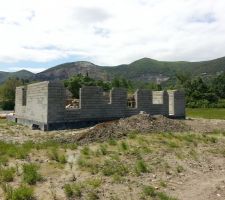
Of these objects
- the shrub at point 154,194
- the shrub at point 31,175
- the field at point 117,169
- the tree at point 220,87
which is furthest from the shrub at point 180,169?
the tree at point 220,87

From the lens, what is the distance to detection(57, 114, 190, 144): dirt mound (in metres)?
14.3

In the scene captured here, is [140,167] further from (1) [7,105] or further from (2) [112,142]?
(1) [7,105]

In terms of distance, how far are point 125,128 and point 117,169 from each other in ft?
22.9

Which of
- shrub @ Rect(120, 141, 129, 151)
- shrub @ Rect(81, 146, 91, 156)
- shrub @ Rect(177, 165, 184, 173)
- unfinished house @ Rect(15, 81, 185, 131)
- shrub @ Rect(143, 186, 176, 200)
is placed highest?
unfinished house @ Rect(15, 81, 185, 131)

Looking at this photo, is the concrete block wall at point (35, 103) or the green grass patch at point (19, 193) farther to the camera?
the concrete block wall at point (35, 103)

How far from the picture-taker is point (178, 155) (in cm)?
1084

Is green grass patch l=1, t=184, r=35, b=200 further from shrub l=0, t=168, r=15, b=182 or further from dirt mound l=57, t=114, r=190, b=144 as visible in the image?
dirt mound l=57, t=114, r=190, b=144

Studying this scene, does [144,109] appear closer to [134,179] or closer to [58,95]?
[58,95]

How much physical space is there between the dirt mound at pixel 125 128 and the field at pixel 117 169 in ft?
0.93

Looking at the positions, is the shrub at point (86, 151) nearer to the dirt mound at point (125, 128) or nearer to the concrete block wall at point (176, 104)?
the dirt mound at point (125, 128)

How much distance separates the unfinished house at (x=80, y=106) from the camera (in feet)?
62.7

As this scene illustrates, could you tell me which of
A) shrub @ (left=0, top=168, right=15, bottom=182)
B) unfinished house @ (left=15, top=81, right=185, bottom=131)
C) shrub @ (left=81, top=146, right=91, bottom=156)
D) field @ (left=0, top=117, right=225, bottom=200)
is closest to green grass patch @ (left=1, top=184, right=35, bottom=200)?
field @ (left=0, top=117, right=225, bottom=200)

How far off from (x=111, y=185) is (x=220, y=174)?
2.86 meters

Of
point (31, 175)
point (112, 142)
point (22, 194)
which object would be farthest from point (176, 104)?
point (22, 194)
